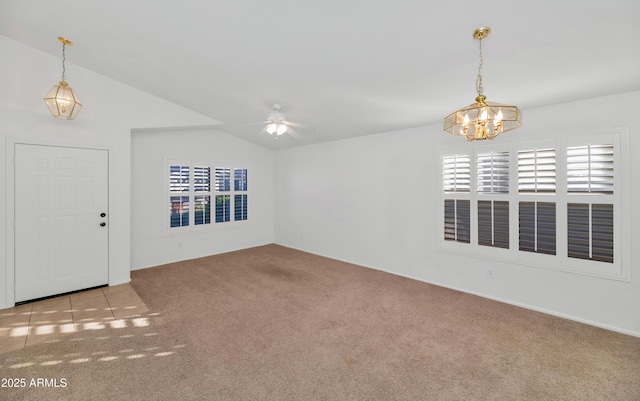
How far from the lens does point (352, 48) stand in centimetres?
258

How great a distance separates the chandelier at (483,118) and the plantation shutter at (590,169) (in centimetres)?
180

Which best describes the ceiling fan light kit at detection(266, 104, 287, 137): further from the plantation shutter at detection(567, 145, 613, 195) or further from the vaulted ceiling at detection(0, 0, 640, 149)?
the plantation shutter at detection(567, 145, 613, 195)

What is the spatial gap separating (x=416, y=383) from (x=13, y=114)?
5.47 meters

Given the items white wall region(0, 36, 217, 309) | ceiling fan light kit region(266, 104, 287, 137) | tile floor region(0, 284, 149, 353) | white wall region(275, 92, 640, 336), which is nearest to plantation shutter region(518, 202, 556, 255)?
white wall region(275, 92, 640, 336)

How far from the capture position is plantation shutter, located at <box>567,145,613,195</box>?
2.97m

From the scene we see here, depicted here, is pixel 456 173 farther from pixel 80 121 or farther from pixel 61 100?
pixel 80 121

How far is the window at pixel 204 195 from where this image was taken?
18.3 ft

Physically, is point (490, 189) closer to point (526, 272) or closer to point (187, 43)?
point (526, 272)

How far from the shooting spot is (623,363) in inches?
95.0

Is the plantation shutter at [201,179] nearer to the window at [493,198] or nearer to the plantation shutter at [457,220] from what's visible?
the plantation shutter at [457,220]

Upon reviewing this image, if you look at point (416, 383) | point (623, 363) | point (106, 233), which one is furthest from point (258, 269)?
point (623, 363)

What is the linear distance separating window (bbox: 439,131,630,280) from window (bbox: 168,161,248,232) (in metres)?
4.52

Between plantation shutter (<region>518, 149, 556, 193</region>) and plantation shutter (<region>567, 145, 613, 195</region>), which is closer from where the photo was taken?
plantation shutter (<region>567, 145, 613, 195</region>)

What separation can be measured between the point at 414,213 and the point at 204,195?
435 cm
